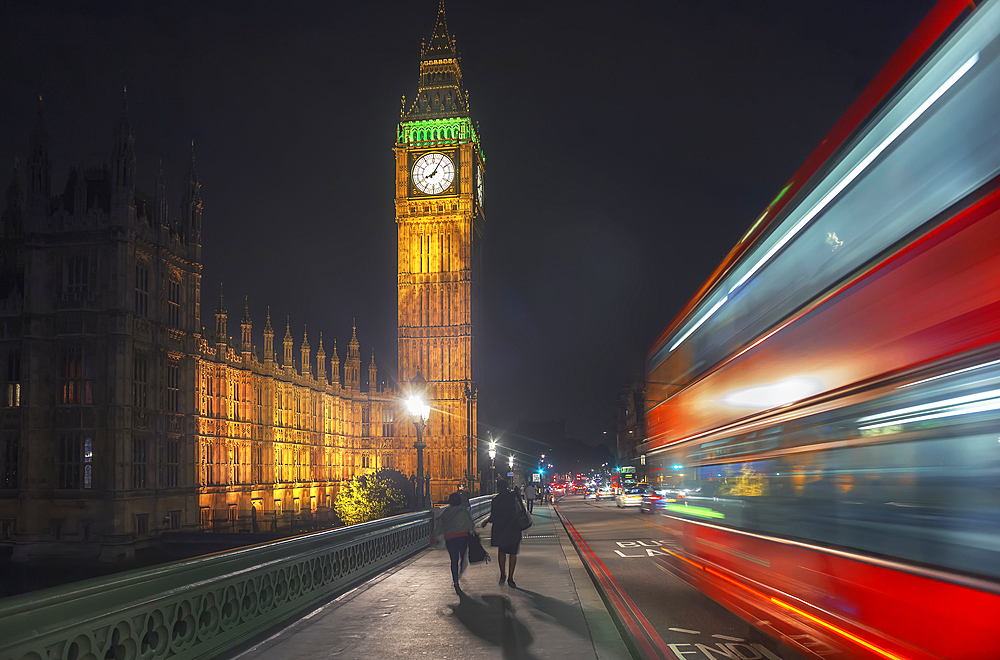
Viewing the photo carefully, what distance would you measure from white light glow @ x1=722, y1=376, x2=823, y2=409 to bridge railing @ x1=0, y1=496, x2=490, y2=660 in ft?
18.4

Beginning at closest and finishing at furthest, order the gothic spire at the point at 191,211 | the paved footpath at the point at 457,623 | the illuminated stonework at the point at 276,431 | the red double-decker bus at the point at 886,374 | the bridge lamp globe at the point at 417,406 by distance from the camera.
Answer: the red double-decker bus at the point at 886,374 < the paved footpath at the point at 457,623 < the bridge lamp globe at the point at 417,406 < the gothic spire at the point at 191,211 < the illuminated stonework at the point at 276,431

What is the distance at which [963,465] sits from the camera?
4.22 m

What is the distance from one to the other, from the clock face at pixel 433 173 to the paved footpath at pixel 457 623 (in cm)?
6671

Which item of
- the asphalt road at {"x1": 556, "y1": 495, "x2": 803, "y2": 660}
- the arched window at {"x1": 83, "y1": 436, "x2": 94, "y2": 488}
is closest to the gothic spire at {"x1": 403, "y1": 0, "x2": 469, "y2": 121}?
the arched window at {"x1": 83, "y1": 436, "x2": 94, "y2": 488}

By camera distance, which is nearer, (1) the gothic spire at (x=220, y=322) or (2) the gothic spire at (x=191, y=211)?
(2) the gothic spire at (x=191, y=211)

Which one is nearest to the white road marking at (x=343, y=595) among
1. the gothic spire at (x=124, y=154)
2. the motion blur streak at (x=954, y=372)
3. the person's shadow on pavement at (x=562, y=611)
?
the person's shadow on pavement at (x=562, y=611)

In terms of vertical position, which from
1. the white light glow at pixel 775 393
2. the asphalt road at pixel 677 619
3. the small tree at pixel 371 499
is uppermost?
the white light glow at pixel 775 393

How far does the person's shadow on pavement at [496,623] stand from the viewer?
8.29 metres

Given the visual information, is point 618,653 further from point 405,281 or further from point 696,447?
point 405,281

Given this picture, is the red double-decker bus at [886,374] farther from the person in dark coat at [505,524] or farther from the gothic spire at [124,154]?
the gothic spire at [124,154]

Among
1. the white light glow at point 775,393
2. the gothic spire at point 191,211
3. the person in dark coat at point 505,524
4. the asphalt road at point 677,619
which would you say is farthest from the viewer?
the gothic spire at point 191,211

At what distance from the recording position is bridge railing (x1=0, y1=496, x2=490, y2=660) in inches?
219

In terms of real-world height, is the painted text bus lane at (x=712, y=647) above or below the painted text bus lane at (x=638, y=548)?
above

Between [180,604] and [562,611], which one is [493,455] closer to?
[562,611]
